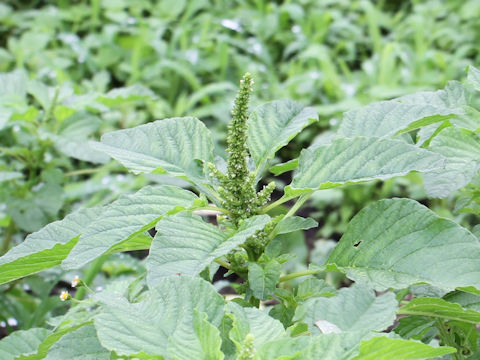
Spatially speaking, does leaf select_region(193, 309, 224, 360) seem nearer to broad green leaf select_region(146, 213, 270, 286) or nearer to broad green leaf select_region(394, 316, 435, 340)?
broad green leaf select_region(146, 213, 270, 286)

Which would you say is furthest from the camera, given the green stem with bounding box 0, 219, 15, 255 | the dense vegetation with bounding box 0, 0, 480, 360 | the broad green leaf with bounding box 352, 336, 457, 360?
the green stem with bounding box 0, 219, 15, 255

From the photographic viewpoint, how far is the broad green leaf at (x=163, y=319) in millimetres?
805

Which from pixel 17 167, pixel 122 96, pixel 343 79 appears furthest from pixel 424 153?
pixel 343 79

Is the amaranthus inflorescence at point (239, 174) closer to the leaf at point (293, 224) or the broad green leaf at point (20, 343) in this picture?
the leaf at point (293, 224)

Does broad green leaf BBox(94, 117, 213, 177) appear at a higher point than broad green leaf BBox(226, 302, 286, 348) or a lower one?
higher

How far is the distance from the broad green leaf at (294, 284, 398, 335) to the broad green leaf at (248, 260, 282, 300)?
0.07 meters

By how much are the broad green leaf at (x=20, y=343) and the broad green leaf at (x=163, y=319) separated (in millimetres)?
358

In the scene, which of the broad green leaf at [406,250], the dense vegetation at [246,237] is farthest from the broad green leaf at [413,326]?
the broad green leaf at [406,250]

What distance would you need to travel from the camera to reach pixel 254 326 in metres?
0.85

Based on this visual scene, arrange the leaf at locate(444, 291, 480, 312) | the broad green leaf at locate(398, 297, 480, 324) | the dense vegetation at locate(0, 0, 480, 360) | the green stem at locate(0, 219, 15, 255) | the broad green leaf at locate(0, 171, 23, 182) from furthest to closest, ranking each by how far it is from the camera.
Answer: the green stem at locate(0, 219, 15, 255)
the broad green leaf at locate(0, 171, 23, 182)
the leaf at locate(444, 291, 480, 312)
the broad green leaf at locate(398, 297, 480, 324)
the dense vegetation at locate(0, 0, 480, 360)

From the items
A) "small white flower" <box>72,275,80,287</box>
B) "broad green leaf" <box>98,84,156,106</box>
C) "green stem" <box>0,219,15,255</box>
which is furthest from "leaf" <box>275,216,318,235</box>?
"green stem" <box>0,219,15,255</box>

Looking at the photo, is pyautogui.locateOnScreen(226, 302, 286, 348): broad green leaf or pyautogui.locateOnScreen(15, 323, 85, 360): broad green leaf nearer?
pyautogui.locateOnScreen(226, 302, 286, 348): broad green leaf

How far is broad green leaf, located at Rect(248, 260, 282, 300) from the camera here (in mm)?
990

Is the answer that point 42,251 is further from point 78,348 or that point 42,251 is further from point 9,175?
point 9,175
